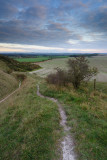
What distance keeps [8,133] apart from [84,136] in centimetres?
442

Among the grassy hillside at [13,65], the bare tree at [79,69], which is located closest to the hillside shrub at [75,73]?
the bare tree at [79,69]

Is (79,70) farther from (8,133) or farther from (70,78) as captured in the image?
(8,133)

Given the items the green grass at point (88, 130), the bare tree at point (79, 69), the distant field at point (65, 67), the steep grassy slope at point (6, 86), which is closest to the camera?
the green grass at point (88, 130)

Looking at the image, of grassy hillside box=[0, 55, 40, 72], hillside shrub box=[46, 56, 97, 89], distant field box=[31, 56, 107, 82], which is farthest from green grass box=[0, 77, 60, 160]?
grassy hillside box=[0, 55, 40, 72]

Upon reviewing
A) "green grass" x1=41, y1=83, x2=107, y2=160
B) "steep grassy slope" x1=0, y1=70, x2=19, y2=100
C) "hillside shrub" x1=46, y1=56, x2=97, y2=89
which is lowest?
"steep grassy slope" x1=0, y1=70, x2=19, y2=100

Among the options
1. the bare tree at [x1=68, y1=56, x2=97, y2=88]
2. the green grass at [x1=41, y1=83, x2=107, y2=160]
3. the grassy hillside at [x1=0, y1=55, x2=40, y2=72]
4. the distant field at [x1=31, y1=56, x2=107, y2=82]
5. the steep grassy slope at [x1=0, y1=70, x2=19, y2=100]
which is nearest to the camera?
the green grass at [x1=41, y1=83, x2=107, y2=160]

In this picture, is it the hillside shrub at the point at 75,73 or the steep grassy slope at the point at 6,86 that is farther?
the steep grassy slope at the point at 6,86

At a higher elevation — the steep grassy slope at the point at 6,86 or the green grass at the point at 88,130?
the green grass at the point at 88,130

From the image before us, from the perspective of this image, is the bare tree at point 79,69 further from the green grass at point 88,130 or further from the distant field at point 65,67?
the green grass at point 88,130

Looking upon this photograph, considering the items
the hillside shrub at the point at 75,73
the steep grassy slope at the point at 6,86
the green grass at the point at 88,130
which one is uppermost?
the hillside shrub at the point at 75,73

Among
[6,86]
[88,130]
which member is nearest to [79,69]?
[88,130]

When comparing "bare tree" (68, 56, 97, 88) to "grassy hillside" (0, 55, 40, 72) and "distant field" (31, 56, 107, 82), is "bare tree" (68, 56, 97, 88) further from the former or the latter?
"grassy hillside" (0, 55, 40, 72)

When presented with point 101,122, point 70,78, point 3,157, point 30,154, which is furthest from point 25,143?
point 70,78

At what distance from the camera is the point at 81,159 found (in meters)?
3.71
